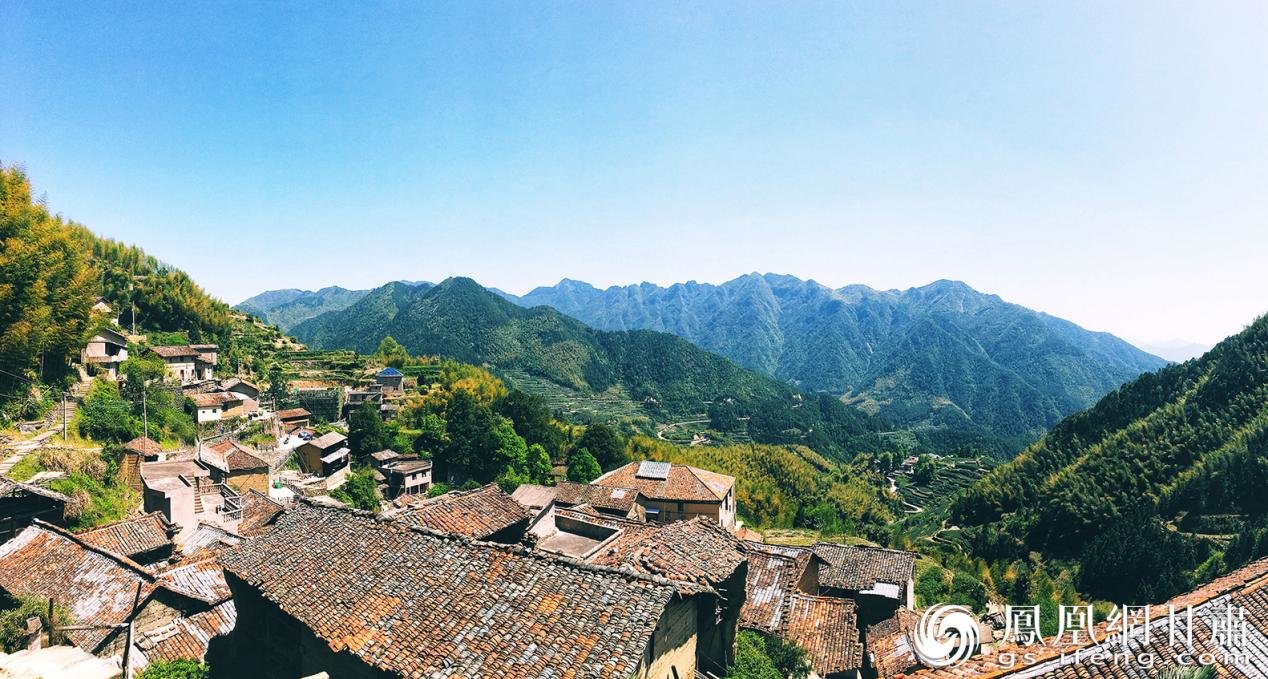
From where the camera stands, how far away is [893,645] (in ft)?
69.3

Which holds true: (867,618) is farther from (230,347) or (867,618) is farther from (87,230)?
(87,230)

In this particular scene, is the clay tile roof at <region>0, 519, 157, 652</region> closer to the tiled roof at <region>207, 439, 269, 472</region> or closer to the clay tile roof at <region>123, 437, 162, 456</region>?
the clay tile roof at <region>123, 437, 162, 456</region>

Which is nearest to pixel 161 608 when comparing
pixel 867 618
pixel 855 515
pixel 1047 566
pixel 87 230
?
pixel 867 618

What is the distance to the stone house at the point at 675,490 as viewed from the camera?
41875 millimetres

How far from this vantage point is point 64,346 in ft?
93.8

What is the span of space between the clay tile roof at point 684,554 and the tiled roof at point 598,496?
2577cm

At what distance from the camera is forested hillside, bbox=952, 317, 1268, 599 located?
41406mm

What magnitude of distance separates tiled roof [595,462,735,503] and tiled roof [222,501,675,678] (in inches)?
1342

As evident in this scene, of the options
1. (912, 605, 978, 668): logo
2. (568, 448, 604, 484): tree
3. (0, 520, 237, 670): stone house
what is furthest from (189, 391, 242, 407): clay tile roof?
(912, 605, 978, 668): logo

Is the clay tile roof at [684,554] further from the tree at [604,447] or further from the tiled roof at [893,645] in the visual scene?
the tree at [604,447]

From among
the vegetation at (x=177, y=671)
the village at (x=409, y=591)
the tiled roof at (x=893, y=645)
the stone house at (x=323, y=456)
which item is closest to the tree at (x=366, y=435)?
the stone house at (x=323, y=456)

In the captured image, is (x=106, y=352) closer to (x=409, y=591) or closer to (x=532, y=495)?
(x=532, y=495)

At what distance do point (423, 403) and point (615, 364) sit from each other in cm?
13075

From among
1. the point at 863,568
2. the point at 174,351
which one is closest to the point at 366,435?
the point at 174,351
